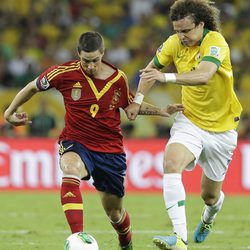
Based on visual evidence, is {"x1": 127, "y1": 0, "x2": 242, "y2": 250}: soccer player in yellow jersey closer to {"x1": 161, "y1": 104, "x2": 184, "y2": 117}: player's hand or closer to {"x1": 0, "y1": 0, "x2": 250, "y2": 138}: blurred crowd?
→ {"x1": 161, "y1": 104, "x2": 184, "y2": 117}: player's hand

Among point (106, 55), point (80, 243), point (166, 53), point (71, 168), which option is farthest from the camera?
point (106, 55)

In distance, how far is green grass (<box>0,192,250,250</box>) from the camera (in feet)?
34.0

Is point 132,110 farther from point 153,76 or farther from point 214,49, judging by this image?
point 214,49

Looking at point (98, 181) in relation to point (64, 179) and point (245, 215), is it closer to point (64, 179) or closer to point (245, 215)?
point (64, 179)

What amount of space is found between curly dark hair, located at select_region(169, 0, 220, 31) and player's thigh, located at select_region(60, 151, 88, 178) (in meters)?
1.64

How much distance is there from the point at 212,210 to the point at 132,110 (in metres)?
2.02

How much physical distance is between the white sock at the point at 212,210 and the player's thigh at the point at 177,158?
1.41m

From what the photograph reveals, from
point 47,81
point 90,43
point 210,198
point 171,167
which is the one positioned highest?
point 90,43

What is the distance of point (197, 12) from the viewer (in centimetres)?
912

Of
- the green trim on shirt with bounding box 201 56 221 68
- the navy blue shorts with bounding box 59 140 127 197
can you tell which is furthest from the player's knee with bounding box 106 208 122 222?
the green trim on shirt with bounding box 201 56 221 68

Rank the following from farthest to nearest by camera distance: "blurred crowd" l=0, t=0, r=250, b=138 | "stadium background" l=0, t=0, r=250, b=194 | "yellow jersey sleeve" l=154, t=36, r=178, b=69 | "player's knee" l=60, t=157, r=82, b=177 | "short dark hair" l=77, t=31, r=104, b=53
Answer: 1. "blurred crowd" l=0, t=0, r=250, b=138
2. "stadium background" l=0, t=0, r=250, b=194
3. "yellow jersey sleeve" l=154, t=36, r=178, b=69
4. "short dark hair" l=77, t=31, r=104, b=53
5. "player's knee" l=60, t=157, r=82, b=177

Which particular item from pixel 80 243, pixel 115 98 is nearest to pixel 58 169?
pixel 115 98

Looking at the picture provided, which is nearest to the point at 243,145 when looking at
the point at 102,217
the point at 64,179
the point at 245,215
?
the point at 245,215

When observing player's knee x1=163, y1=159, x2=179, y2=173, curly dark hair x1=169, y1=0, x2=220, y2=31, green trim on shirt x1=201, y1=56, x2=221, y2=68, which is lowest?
player's knee x1=163, y1=159, x2=179, y2=173
